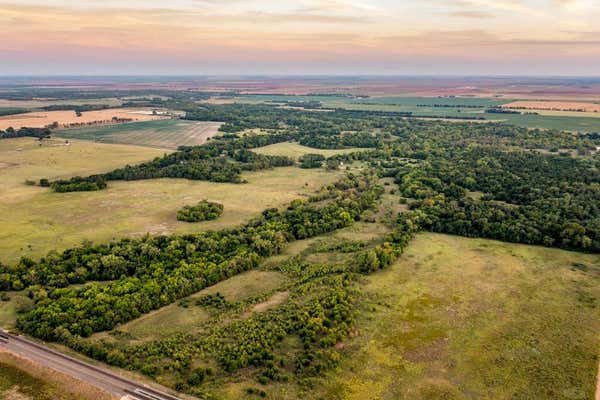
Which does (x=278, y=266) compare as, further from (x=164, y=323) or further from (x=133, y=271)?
(x=133, y=271)

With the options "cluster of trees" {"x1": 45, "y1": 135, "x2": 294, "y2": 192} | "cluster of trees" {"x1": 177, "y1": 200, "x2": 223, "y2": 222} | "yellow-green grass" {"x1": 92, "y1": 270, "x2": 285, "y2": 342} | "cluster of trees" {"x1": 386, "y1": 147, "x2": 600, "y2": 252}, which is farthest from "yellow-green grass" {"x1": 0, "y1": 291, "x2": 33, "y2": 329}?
"cluster of trees" {"x1": 386, "y1": 147, "x2": 600, "y2": 252}

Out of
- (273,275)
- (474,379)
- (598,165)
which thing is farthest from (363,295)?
(598,165)

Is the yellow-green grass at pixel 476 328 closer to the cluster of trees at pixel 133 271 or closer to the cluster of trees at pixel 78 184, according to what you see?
the cluster of trees at pixel 133 271

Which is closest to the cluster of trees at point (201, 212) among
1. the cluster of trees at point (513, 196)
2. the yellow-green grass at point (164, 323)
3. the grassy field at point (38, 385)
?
the yellow-green grass at point (164, 323)

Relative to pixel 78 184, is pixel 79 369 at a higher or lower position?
lower

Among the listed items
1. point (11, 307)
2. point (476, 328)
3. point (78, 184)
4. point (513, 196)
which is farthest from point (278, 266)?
point (78, 184)

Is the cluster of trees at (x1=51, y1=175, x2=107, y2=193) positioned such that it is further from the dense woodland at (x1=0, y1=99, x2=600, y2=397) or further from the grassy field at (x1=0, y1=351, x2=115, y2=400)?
the grassy field at (x1=0, y1=351, x2=115, y2=400)
